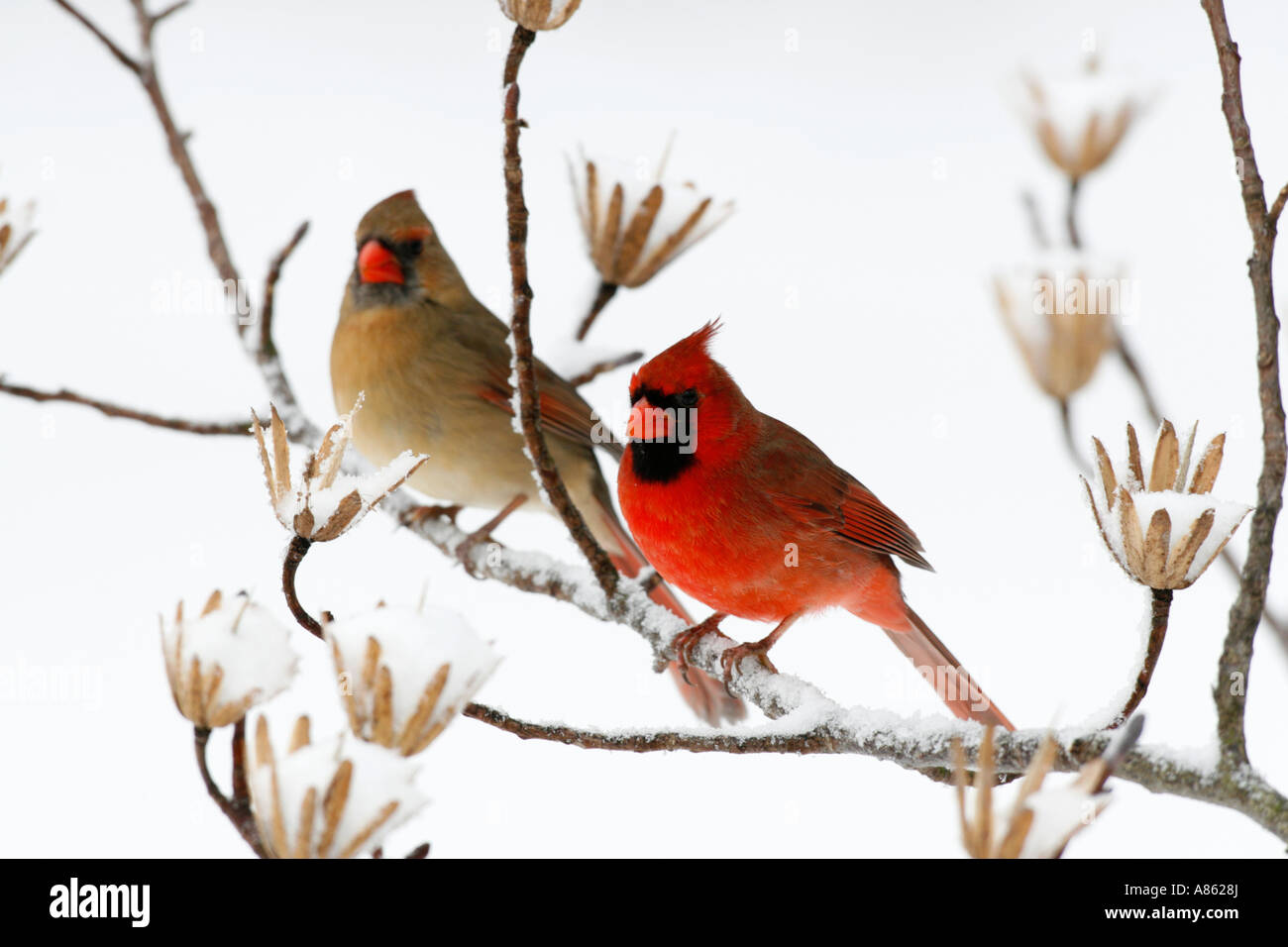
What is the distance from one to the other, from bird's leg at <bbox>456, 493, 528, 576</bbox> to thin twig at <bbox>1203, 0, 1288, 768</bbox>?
57.8 inches

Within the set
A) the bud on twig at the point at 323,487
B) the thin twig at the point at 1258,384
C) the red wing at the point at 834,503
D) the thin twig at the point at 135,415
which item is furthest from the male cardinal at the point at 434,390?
the thin twig at the point at 1258,384

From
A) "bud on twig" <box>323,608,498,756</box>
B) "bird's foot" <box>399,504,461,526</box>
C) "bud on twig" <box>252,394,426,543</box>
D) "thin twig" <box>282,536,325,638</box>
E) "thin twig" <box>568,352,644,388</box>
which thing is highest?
"thin twig" <box>568,352,644,388</box>

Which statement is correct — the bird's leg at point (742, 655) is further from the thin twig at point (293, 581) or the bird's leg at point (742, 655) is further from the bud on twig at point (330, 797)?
the bud on twig at point (330, 797)

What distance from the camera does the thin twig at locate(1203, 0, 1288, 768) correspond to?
0.80 metres

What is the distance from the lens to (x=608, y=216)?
150 centimetres

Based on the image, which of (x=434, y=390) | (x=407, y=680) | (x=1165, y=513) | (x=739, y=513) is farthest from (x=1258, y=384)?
(x=434, y=390)

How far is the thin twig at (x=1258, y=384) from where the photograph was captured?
31.6 inches

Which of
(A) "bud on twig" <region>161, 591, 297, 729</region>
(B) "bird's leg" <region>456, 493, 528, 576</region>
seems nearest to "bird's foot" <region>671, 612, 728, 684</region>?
(B) "bird's leg" <region>456, 493, 528, 576</region>

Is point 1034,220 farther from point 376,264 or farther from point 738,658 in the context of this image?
point 376,264

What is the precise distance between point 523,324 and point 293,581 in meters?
0.38

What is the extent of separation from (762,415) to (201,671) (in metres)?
1.11

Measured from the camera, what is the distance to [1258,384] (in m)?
0.82

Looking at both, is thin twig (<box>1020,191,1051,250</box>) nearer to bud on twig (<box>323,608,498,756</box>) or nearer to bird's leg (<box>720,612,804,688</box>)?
bird's leg (<box>720,612,804,688</box>)
